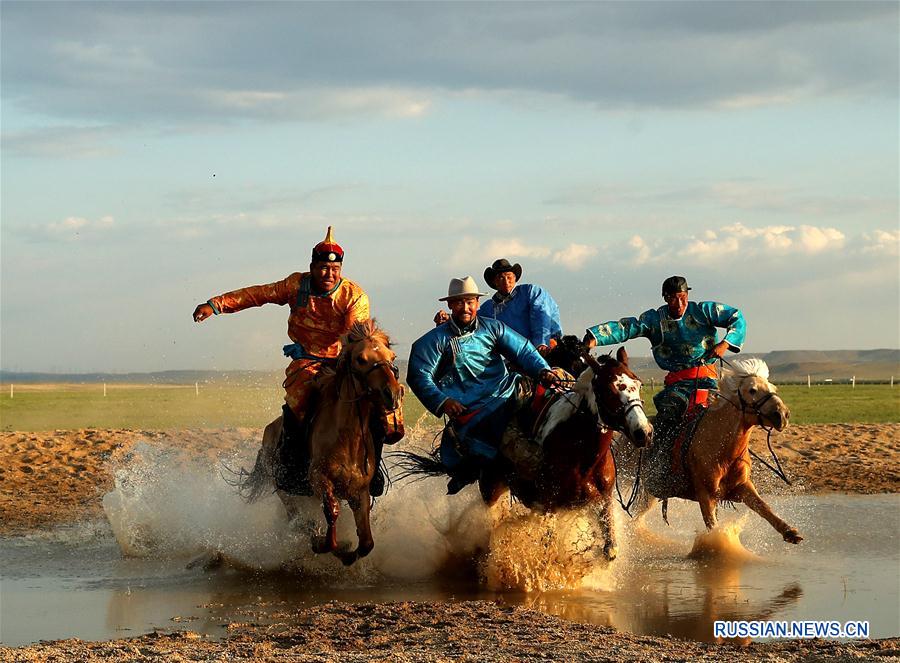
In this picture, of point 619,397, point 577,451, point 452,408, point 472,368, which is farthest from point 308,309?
point 619,397

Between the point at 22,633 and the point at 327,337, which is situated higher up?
the point at 327,337

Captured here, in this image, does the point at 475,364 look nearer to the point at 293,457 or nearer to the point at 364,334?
the point at 364,334

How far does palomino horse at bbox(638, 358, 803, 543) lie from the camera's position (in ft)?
32.9

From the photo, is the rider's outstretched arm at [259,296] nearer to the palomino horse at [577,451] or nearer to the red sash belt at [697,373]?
the palomino horse at [577,451]

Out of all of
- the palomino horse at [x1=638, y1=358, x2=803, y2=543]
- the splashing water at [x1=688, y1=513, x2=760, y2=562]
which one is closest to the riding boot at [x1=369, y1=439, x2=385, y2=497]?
the palomino horse at [x1=638, y1=358, x2=803, y2=543]

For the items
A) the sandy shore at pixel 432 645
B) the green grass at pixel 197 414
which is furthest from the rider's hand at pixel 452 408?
the green grass at pixel 197 414

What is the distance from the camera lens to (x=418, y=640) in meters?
7.27

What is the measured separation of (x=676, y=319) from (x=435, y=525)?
8.96 feet

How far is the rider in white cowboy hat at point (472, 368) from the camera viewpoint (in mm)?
9367

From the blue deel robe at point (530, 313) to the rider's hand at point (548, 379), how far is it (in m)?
1.78

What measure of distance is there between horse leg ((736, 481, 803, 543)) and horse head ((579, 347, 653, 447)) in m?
2.10

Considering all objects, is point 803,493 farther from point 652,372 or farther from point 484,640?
point 484,640

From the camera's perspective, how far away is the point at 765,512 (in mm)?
9961

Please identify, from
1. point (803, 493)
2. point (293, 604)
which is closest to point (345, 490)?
point (293, 604)
